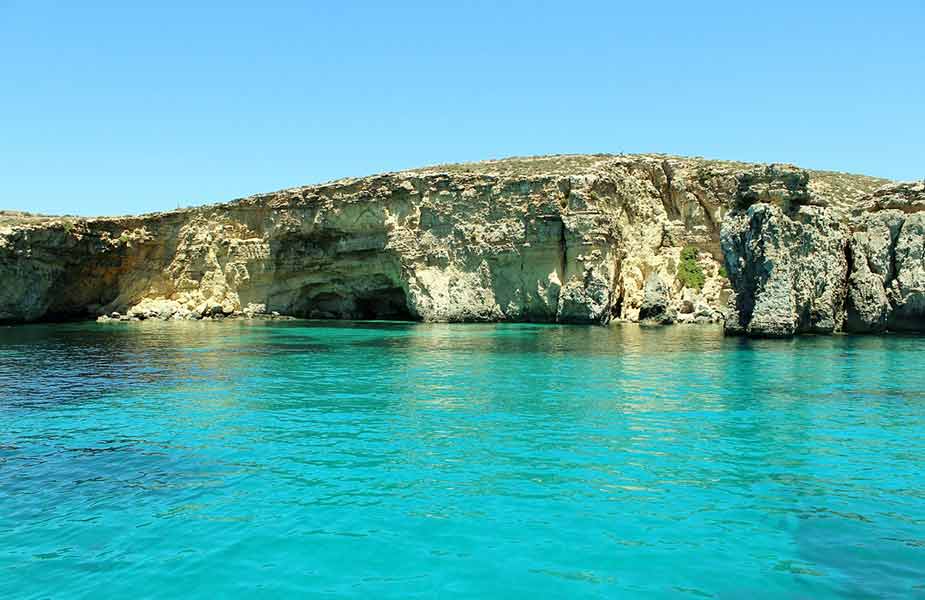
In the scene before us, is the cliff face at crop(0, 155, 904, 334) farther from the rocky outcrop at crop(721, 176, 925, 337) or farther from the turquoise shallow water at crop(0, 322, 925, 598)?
the turquoise shallow water at crop(0, 322, 925, 598)

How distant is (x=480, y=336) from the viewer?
38562mm

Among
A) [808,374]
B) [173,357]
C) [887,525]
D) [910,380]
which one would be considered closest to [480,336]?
[173,357]

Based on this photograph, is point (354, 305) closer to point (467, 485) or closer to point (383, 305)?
point (383, 305)

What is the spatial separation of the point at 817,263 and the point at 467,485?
31218mm

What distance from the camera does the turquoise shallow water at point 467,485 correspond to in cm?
744

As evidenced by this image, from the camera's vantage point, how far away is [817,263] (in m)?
35.8

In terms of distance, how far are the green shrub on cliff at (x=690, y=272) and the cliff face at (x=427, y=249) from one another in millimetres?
273

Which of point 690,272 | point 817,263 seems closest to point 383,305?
point 690,272

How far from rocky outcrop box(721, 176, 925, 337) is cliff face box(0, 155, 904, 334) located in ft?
34.6

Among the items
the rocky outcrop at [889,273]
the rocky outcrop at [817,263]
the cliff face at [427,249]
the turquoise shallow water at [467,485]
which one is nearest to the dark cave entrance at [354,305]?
the cliff face at [427,249]

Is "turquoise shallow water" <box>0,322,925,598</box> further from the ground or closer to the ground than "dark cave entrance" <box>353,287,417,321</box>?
closer to the ground

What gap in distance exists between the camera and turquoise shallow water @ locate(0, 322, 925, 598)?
7.44 m

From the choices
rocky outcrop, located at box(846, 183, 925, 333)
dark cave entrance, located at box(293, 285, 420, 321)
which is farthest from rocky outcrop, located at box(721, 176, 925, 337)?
dark cave entrance, located at box(293, 285, 420, 321)

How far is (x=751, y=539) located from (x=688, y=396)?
10.2 m
